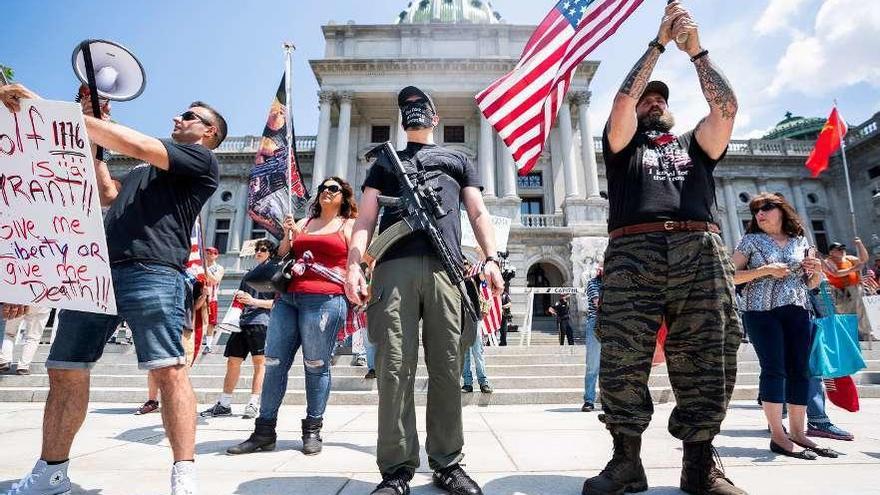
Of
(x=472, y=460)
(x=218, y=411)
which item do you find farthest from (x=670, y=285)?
(x=218, y=411)

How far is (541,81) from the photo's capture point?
3717mm

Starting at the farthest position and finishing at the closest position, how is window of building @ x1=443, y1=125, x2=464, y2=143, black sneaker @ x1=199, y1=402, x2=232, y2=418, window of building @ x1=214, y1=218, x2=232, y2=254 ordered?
window of building @ x1=214, y1=218, x2=232, y2=254, window of building @ x1=443, y1=125, x2=464, y2=143, black sneaker @ x1=199, y1=402, x2=232, y2=418

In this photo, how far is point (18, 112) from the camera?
207cm

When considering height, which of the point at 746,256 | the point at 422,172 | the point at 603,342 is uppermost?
the point at 422,172

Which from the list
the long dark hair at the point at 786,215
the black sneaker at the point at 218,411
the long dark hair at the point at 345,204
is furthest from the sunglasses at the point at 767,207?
the black sneaker at the point at 218,411

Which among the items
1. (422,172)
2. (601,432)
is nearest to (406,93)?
(422,172)

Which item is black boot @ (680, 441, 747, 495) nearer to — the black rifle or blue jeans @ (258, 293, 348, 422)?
the black rifle

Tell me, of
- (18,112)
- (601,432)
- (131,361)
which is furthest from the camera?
(131,361)

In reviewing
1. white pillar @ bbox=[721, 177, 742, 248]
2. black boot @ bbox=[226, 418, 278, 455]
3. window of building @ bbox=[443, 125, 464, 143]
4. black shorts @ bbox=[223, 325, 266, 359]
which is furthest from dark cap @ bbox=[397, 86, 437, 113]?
white pillar @ bbox=[721, 177, 742, 248]

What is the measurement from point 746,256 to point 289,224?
12.2 ft

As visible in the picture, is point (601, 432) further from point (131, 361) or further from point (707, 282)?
point (131, 361)

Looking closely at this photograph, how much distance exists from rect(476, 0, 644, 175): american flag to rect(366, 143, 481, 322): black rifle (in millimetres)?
1522

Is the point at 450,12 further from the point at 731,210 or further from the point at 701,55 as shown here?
the point at 701,55

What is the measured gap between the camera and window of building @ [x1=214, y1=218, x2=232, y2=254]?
1265 inches
